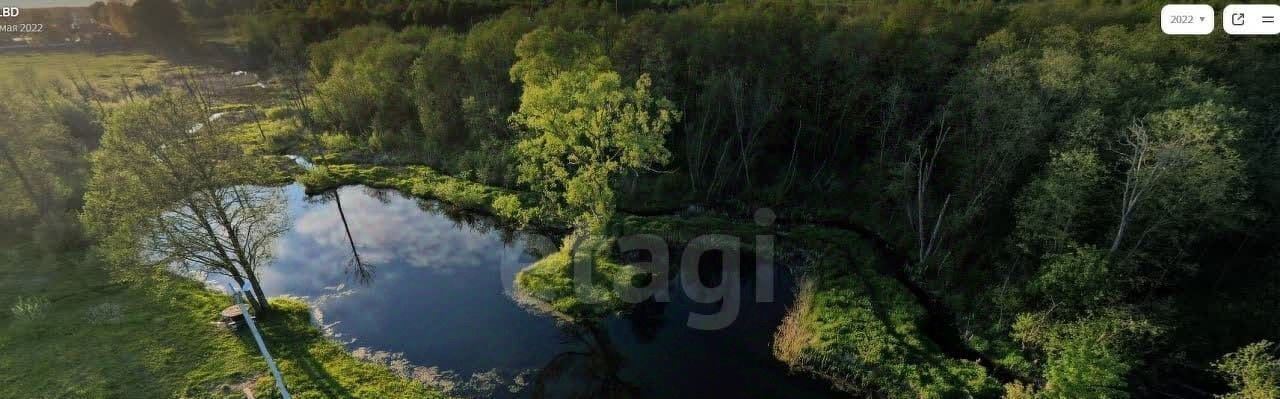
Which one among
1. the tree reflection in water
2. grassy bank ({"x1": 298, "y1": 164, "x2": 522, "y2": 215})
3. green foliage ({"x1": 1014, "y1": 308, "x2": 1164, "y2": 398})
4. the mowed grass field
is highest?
the mowed grass field

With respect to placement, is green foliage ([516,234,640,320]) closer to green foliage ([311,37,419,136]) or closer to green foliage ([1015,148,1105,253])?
green foliage ([1015,148,1105,253])

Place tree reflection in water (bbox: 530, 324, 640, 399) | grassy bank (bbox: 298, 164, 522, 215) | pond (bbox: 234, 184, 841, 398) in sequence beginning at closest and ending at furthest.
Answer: tree reflection in water (bbox: 530, 324, 640, 399), pond (bbox: 234, 184, 841, 398), grassy bank (bbox: 298, 164, 522, 215)

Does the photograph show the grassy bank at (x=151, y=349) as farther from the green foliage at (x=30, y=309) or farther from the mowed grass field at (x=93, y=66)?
the mowed grass field at (x=93, y=66)

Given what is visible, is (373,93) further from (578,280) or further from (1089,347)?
(1089,347)

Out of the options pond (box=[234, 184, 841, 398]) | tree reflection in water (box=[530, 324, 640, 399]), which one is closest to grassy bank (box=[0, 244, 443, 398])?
pond (box=[234, 184, 841, 398])

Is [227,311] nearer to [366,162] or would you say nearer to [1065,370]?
[366,162]

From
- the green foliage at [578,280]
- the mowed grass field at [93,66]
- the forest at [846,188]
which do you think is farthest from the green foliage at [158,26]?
the green foliage at [578,280]

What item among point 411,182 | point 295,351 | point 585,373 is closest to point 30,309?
point 295,351
